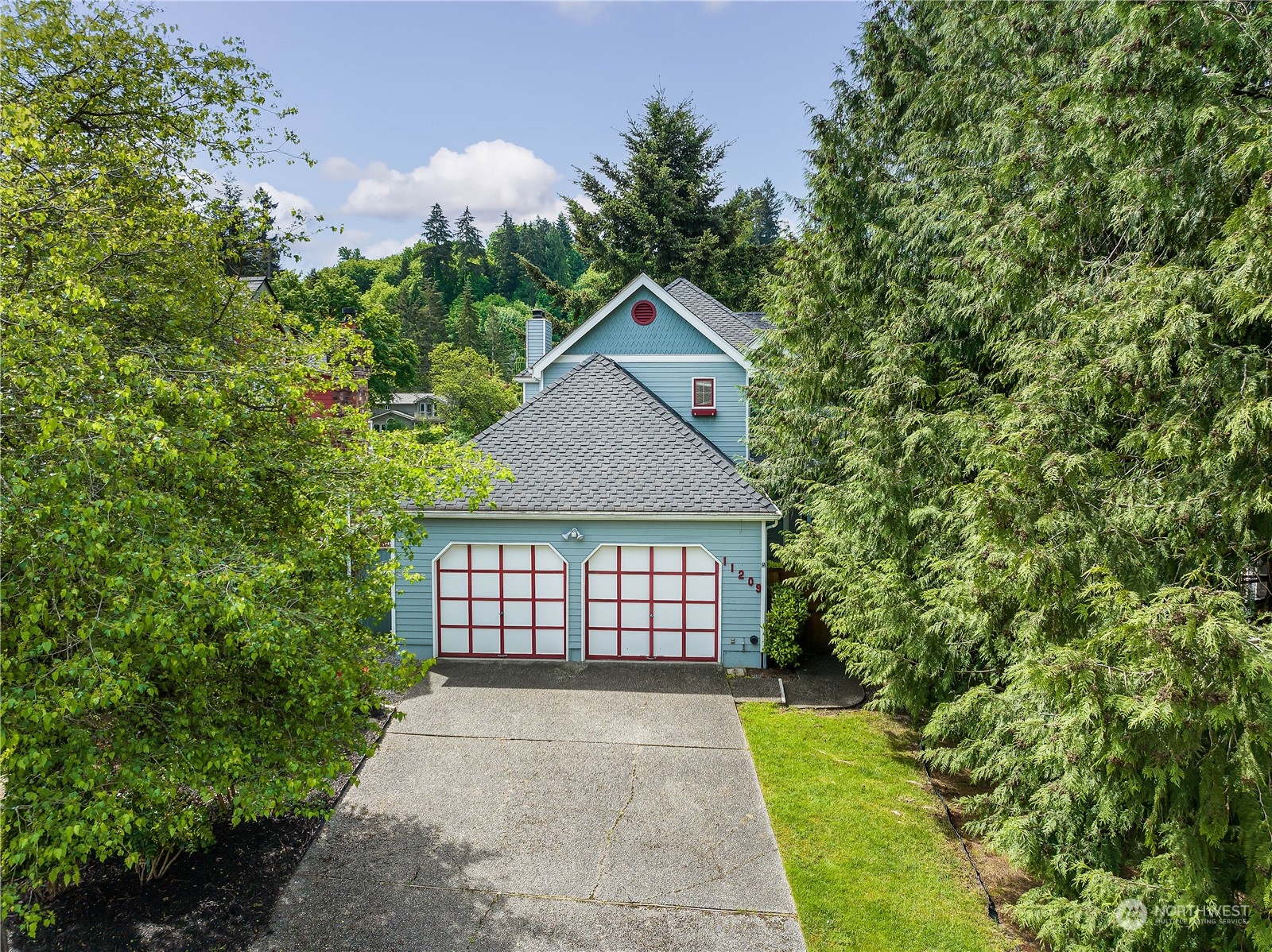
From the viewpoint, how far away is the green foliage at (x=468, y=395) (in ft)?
105

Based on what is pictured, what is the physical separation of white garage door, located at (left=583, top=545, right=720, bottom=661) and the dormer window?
17.4ft

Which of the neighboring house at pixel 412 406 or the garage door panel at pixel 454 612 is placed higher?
the neighboring house at pixel 412 406

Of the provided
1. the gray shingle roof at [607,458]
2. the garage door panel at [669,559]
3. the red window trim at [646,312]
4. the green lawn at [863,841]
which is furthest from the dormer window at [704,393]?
the green lawn at [863,841]

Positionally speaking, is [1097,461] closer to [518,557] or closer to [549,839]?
[549,839]

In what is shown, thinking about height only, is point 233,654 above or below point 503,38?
below

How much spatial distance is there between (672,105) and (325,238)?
99.7 ft

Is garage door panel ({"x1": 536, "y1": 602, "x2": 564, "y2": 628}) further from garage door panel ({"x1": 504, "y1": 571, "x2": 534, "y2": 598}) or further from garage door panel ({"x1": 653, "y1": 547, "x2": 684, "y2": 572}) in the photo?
garage door panel ({"x1": 653, "y1": 547, "x2": 684, "y2": 572})

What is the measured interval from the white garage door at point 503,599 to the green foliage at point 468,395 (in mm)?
17543

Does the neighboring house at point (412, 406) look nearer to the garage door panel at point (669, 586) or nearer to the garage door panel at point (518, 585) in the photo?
the garage door panel at point (518, 585)

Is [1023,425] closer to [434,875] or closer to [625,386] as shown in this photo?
[434,875]

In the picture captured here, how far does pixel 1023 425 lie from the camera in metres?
7.08

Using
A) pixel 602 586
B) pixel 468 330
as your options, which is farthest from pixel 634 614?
pixel 468 330

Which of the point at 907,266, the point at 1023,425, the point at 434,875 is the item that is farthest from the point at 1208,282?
the point at 434,875

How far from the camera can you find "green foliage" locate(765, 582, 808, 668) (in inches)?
528
